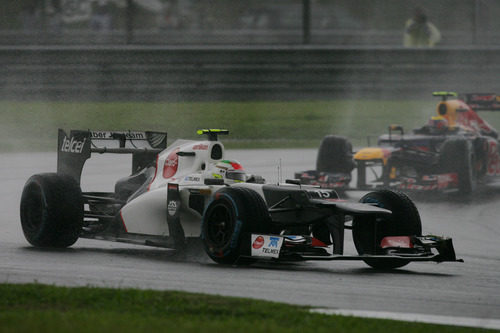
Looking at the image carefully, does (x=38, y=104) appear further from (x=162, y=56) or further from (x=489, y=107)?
(x=489, y=107)

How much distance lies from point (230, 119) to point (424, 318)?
Result: 1921 centimetres

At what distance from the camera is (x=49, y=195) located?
11484 millimetres

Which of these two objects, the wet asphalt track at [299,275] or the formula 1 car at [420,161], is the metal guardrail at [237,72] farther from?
the wet asphalt track at [299,275]

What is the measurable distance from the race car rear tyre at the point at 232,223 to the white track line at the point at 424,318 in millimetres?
2284

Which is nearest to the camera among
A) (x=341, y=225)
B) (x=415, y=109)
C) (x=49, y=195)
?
(x=341, y=225)

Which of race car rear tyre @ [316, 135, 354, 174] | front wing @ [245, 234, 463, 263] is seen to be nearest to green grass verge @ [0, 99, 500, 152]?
race car rear tyre @ [316, 135, 354, 174]

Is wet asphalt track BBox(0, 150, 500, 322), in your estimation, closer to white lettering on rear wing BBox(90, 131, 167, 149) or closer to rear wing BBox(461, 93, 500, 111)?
white lettering on rear wing BBox(90, 131, 167, 149)

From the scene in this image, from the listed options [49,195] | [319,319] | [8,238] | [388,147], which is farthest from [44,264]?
[388,147]

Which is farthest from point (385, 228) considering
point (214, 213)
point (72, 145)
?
point (72, 145)

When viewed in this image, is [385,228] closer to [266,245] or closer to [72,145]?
[266,245]

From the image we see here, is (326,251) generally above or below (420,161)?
below

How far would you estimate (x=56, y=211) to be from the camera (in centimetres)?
1149

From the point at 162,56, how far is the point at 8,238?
45.2 feet

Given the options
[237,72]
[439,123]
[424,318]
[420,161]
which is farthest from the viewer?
[237,72]
